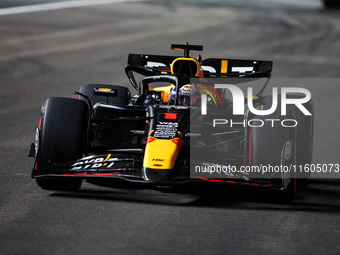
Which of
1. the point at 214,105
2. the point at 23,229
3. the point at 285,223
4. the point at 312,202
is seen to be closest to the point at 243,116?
the point at 214,105

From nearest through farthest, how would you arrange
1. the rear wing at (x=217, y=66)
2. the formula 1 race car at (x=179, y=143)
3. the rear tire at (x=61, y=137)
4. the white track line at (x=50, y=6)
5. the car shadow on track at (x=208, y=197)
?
1. the formula 1 race car at (x=179, y=143)
2. the car shadow on track at (x=208, y=197)
3. the rear tire at (x=61, y=137)
4. the rear wing at (x=217, y=66)
5. the white track line at (x=50, y=6)

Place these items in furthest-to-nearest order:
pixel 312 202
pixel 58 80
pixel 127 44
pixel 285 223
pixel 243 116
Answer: pixel 127 44 < pixel 58 80 < pixel 243 116 < pixel 312 202 < pixel 285 223

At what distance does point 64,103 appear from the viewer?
6.12 metres

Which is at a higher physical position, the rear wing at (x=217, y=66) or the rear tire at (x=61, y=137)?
the rear wing at (x=217, y=66)

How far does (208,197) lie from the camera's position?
5984 millimetres

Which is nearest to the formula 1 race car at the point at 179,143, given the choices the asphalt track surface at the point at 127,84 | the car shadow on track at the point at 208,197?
the car shadow on track at the point at 208,197

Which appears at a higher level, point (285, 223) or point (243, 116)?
point (243, 116)

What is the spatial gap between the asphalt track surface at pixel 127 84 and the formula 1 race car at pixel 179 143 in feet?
0.84

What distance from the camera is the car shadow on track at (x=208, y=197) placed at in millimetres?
5693

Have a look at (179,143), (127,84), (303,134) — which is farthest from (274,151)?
(127,84)

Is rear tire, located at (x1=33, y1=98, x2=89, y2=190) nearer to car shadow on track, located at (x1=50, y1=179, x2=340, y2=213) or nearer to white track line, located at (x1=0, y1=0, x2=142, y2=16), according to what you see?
car shadow on track, located at (x1=50, y1=179, x2=340, y2=213)

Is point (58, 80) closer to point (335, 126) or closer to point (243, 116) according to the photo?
point (335, 126)

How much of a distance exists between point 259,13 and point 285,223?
55.8ft

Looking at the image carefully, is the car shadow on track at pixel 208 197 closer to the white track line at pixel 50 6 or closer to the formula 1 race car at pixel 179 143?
the formula 1 race car at pixel 179 143
